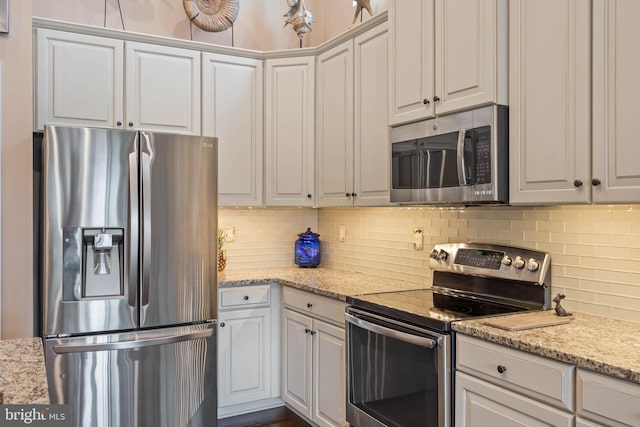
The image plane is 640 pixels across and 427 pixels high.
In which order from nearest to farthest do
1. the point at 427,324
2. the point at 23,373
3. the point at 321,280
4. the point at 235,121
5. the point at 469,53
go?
the point at 23,373
the point at 427,324
the point at 469,53
the point at 321,280
the point at 235,121

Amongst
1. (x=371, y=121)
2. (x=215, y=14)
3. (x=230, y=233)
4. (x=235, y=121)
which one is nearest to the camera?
(x=371, y=121)

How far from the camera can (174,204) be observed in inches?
111

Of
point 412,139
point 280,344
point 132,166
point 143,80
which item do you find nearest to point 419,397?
point 412,139

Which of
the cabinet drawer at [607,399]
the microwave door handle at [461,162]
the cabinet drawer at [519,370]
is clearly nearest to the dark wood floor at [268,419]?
the cabinet drawer at [519,370]

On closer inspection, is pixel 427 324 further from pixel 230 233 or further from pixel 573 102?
pixel 230 233

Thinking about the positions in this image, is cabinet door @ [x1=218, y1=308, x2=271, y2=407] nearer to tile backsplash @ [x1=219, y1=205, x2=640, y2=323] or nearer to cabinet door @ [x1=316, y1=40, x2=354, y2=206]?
tile backsplash @ [x1=219, y1=205, x2=640, y2=323]

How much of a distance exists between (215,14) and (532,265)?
8.78 ft

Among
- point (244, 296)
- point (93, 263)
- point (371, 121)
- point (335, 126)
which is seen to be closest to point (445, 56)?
point (371, 121)

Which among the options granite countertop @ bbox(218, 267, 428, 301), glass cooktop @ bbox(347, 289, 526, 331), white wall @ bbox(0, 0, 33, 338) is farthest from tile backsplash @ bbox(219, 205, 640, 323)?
white wall @ bbox(0, 0, 33, 338)

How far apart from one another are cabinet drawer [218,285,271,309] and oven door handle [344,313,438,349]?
848 millimetres

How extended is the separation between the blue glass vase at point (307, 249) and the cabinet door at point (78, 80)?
4.88 ft

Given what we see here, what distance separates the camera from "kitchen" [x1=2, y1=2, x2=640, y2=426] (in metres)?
2.07

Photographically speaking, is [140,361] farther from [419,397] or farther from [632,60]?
[632,60]

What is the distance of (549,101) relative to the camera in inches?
77.3
